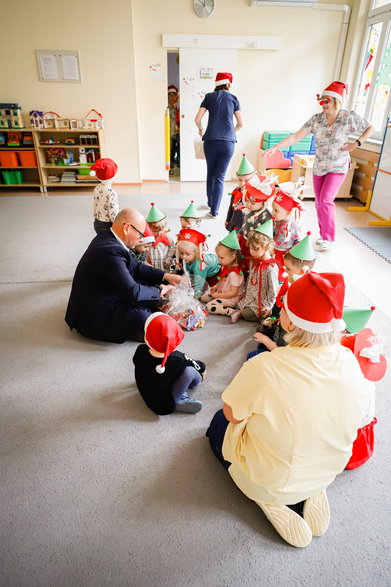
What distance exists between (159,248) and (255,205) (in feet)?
2.78

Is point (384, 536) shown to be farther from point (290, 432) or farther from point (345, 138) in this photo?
point (345, 138)

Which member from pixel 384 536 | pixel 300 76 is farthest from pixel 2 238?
pixel 300 76

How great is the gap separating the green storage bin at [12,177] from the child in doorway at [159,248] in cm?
423

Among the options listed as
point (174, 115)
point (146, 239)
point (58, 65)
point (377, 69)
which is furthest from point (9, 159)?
point (377, 69)

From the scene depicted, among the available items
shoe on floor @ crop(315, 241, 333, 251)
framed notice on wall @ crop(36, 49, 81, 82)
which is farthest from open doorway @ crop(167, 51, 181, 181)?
shoe on floor @ crop(315, 241, 333, 251)

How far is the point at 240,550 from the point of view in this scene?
1.43 meters

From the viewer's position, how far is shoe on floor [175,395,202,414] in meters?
2.00

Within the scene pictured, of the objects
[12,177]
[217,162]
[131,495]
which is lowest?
[131,495]

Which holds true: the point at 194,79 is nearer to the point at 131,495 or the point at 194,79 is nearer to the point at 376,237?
the point at 376,237

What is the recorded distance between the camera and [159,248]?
10.2 ft

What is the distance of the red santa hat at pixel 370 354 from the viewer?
1.61 metres

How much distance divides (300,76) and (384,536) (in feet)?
23.1

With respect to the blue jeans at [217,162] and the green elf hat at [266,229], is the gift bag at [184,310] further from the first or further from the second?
the blue jeans at [217,162]

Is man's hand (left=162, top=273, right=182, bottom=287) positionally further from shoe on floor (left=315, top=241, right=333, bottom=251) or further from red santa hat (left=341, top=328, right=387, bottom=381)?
shoe on floor (left=315, top=241, right=333, bottom=251)
